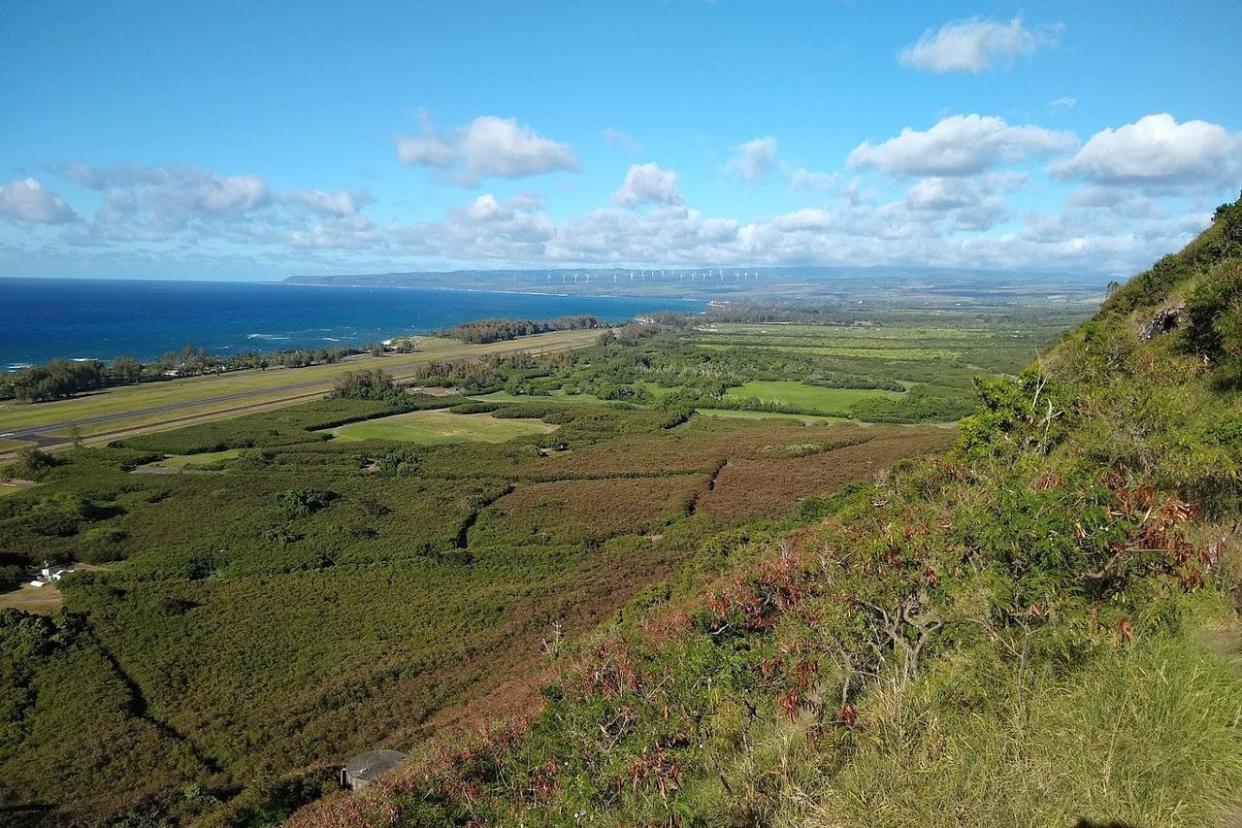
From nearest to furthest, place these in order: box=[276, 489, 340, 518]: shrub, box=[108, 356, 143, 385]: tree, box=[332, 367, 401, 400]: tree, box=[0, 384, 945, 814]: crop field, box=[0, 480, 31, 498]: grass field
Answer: box=[0, 384, 945, 814]: crop field → box=[276, 489, 340, 518]: shrub → box=[0, 480, 31, 498]: grass field → box=[332, 367, 401, 400]: tree → box=[108, 356, 143, 385]: tree

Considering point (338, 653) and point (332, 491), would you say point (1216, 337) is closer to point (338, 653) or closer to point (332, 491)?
point (338, 653)

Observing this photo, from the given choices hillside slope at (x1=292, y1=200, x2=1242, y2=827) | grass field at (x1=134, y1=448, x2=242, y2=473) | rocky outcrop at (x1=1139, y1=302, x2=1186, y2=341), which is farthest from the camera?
grass field at (x1=134, y1=448, x2=242, y2=473)

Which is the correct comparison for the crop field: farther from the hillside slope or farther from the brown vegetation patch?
the hillside slope

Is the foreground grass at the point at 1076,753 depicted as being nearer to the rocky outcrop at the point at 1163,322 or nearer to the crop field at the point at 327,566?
the crop field at the point at 327,566

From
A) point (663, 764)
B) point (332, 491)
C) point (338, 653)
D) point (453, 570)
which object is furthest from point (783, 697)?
point (332, 491)

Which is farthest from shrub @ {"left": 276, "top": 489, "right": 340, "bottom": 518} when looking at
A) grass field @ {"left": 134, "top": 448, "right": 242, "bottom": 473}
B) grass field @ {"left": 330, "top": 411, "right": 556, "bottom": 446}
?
grass field @ {"left": 330, "top": 411, "right": 556, "bottom": 446}

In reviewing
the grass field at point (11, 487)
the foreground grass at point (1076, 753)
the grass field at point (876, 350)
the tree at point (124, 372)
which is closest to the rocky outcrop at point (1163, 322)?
the foreground grass at point (1076, 753)
